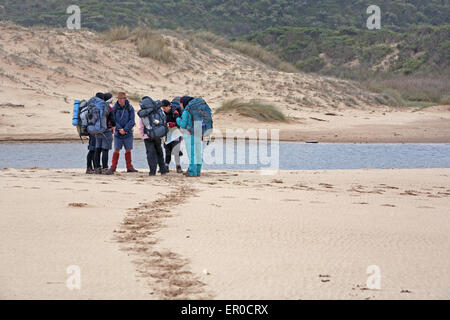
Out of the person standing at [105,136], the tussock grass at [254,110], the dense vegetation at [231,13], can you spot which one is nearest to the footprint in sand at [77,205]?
the person standing at [105,136]

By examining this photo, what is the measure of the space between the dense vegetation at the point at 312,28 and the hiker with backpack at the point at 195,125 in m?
17.5

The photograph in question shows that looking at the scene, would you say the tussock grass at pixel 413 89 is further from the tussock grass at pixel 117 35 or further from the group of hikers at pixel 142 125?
the group of hikers at pixel 142 125

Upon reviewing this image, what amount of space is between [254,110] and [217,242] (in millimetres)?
16341

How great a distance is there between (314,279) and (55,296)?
169 cm

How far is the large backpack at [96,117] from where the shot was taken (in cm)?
1103

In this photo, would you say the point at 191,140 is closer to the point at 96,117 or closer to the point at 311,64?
the point at 96,117

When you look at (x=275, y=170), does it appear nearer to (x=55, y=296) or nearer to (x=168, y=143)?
(x=168, y=143)

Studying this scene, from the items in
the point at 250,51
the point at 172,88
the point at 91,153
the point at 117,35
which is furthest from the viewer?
the point at 250,51

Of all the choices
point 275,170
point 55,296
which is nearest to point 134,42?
point 275,170

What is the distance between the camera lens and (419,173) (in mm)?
12328

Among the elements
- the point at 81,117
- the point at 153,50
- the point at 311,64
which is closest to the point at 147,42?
the point at 153,50

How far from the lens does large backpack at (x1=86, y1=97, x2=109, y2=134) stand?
Answer: 1103 centimetres

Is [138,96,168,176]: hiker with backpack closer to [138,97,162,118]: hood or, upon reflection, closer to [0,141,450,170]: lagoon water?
[138,97,162,118]: hood

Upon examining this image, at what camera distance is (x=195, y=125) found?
11.1 m
